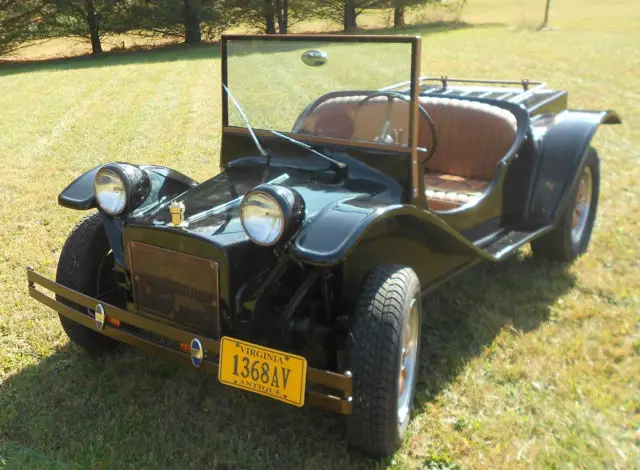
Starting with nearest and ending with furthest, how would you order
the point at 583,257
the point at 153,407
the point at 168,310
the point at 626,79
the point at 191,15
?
the point at 168,310 → the point at 153,407 → the point at 583,257 → the point at 626,79 → the point at 191,15

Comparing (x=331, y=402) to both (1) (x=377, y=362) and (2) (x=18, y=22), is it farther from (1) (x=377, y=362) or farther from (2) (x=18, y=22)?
(2) (x=18, y=22)

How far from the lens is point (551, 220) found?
3.62 meters

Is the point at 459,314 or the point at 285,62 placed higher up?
the point at 285,62

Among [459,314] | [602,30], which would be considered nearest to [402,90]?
[459,314]

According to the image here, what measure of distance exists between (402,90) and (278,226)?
0.97 m

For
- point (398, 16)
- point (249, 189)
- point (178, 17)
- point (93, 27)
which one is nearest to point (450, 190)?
point (249, 189)

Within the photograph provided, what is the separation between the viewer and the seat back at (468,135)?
3.79 m

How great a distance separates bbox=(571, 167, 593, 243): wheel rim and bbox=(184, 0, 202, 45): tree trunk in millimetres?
20780

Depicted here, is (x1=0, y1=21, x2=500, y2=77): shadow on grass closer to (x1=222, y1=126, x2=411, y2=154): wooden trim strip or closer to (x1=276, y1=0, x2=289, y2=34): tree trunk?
(x1=276, y1=0, x2=289, y2=34): tree trunk

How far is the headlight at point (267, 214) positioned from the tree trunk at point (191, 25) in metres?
22.1

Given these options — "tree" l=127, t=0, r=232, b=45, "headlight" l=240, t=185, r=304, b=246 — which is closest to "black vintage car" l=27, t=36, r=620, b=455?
Result: "headlight" l=240, t=185, r=304, b=246

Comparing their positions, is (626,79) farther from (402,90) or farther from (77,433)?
(77,433)

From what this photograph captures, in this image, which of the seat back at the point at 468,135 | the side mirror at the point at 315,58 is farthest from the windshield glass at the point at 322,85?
the seat back at the point at 468,135

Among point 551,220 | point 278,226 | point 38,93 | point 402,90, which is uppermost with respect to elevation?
point 402,90
